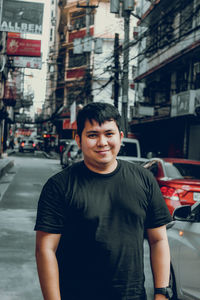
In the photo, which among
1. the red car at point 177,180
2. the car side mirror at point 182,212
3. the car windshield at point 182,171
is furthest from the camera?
the car windshield at point 182,171

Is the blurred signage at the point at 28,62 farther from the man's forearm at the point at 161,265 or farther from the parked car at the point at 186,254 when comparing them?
A: the man's forearm at the point at 161,265

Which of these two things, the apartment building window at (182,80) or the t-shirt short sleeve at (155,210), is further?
the apartment building window at (182,80)

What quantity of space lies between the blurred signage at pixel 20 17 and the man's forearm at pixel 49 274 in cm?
1980

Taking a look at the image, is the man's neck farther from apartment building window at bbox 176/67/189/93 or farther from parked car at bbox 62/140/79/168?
parked car at bbox 62/140/79/168

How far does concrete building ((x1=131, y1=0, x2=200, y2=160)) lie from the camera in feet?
78.2

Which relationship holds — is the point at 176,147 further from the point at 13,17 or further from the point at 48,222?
the point at 48,222

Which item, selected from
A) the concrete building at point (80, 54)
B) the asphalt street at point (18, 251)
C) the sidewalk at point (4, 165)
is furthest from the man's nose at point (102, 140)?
the concrete building at point (80, 54)

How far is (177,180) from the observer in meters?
9.27

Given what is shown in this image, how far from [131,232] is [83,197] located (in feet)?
1.02

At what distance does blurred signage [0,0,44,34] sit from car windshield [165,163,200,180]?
1342cm

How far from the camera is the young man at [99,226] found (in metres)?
2.56

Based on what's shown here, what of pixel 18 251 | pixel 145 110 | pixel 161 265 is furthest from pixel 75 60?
Result: pixel 161 265

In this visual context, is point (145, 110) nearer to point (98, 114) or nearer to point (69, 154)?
point (69, 154)

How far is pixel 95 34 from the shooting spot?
58.4 metres
